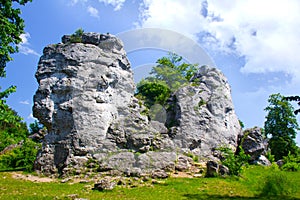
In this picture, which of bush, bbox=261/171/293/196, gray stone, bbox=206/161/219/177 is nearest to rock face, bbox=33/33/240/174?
gray stone, bbox=206/161/219/177

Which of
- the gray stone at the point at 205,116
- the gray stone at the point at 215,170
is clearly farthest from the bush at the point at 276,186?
the gray stone at the point at 205,116

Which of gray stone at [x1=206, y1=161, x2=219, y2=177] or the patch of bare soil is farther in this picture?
gray stone at [x1=206, y1=161, x2=219, y2=177]

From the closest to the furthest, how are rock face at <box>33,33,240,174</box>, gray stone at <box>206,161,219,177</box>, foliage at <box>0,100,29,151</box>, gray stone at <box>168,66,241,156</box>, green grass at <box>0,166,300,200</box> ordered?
foliage at <box>0,100,29,151</box>
green grass at <box>0,166,300,200</box>
gray stone at <box>206,161,219,177</box>
rock face at <box>33,33,240,174</box>
gray stone at <box>168,66,241,156</box>

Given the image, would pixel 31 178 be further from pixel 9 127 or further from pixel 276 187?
pixel 9 127

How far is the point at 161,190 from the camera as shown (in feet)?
52.8

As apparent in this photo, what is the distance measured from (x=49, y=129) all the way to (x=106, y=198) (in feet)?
34.1

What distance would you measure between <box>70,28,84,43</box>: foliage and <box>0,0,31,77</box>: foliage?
1210 cm

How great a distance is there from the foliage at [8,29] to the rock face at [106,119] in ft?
26.0

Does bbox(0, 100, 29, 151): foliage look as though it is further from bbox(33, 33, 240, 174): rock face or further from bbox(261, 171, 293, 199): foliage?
bbox(261, 171, 293, 199): foliage

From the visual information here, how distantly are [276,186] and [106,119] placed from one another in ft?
40.9

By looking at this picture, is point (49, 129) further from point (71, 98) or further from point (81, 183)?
point (81, 183)

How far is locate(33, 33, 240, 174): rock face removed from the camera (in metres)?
20.9

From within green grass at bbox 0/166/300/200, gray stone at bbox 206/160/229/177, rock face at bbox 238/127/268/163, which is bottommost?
green grass at bbox 0/166/300/200

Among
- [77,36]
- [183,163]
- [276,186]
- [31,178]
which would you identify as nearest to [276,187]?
[276,186]
